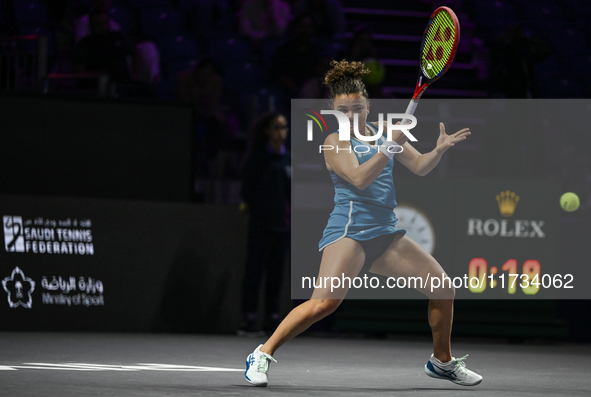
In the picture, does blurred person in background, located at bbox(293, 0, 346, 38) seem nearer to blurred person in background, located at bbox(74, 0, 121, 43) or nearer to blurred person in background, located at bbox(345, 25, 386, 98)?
blurred person in background, located at bbox(345, 25, 386, 98)

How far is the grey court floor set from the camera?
4.73 m

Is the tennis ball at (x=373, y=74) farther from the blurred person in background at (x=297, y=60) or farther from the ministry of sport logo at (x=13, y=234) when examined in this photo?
the ministry of sport logo at (x=13, y=234)

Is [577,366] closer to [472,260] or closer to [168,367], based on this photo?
[472,260]

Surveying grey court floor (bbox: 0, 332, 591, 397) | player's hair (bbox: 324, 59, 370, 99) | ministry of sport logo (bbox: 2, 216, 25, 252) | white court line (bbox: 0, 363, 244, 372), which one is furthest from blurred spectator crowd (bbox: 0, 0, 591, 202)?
player's hair (bbox: 324, 59, 370, 99)

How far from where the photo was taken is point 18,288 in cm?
838

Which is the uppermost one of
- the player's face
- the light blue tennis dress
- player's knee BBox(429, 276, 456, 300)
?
the player's face

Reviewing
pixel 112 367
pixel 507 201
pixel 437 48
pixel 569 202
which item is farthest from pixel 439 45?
pixel 569 202

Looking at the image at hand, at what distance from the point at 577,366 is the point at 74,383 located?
3708 millimetres

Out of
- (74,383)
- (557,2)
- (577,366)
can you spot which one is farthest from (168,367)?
(557,2)

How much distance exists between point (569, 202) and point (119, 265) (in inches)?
176

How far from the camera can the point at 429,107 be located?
12305mm

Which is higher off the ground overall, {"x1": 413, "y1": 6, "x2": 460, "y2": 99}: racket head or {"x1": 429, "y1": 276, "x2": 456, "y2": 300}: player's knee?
{"x1": 413, "y1": 6, "x2": 460, "y2": 99}: racket head

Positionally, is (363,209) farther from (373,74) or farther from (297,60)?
(297,60)

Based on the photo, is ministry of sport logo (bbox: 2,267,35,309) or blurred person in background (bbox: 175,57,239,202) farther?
blurred person in background (bbox: 175,57,239,202)
